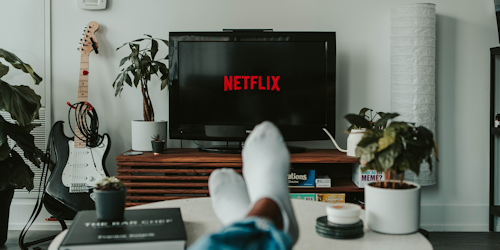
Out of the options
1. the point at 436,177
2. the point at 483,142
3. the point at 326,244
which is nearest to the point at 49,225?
the point at 326,244

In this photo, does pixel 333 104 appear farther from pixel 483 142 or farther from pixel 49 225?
pixel 49 225

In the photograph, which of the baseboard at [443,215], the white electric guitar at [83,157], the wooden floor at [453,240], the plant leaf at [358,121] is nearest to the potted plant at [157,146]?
the white electric guitar at [83,157]

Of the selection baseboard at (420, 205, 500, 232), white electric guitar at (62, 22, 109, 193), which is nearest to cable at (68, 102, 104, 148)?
white electric guitar at (62, 22, 109, 193)

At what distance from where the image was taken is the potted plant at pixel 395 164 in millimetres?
779

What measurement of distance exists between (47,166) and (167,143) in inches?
27.2

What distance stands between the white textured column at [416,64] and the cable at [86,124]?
5.59ft

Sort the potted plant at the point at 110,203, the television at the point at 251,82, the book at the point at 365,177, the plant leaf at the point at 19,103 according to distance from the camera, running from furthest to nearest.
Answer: the television at the point at 251,82, the book at the point at 365,177, the plant leaf at the point at 19,103, the potted plant at the point at 110,203

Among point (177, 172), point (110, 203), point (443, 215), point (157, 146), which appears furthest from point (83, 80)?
point (443, 215)

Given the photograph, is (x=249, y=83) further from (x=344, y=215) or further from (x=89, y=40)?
(x=344, y=215)

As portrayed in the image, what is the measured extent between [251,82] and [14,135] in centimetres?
126

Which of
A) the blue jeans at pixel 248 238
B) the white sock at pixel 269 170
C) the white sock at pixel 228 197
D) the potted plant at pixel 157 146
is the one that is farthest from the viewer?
the potted plant at pixel 157 146

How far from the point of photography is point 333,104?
215 cm

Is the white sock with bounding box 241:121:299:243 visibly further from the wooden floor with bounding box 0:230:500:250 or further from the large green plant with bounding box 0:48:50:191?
the wooden floor with bounding box 0:230:500:250

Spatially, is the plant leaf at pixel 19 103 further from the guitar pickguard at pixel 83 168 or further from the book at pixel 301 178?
the book at pixel 301 178
